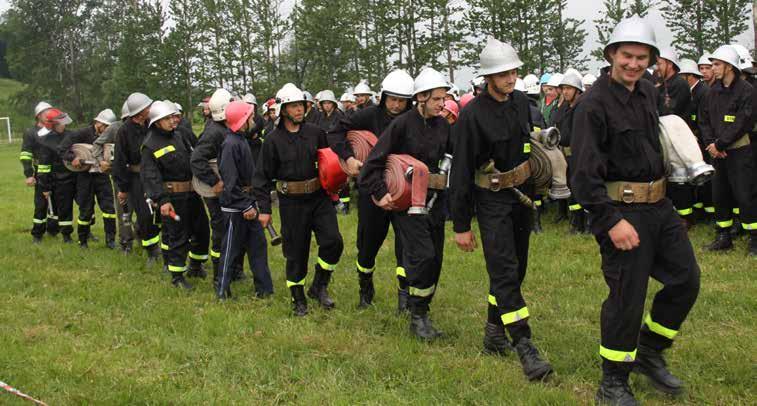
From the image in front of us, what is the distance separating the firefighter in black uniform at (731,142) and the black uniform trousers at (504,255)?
439cm

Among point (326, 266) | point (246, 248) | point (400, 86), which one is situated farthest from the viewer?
point (246, 248)

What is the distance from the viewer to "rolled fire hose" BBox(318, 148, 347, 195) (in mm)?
6480

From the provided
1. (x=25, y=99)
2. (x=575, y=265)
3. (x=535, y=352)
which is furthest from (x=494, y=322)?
(x=25, y=99)


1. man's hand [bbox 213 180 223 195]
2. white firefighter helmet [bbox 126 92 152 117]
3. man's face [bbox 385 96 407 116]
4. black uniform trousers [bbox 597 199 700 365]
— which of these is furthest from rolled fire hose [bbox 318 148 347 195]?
white firefighter helmet [bbox 126 92 152 117]

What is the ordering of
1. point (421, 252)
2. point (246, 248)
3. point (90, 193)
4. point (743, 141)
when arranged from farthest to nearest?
point (90, 193)
point (743, 141)
point (246, 248)
point (421, 252)

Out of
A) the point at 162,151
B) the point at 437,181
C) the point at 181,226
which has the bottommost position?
the point at 181,226

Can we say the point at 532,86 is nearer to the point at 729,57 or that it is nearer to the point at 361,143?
the point at 729,57

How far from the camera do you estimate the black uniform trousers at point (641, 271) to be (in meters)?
4.14

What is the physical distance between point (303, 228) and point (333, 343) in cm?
137

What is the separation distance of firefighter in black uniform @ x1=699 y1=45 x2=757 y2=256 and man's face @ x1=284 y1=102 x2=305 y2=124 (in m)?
5.06

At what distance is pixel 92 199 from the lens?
10898mm

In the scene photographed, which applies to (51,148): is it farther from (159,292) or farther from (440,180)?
(440,180)

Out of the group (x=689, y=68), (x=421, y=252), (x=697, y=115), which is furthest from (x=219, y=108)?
(x=689, y=68)

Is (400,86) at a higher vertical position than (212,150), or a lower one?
higher
